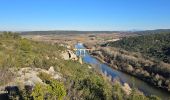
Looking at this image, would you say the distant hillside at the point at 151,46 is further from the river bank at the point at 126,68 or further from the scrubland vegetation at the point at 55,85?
the scrubland vegetation at the point at 55,85

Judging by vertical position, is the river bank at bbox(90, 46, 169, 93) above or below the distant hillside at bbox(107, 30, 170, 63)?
below

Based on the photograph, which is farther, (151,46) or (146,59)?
(151,46)

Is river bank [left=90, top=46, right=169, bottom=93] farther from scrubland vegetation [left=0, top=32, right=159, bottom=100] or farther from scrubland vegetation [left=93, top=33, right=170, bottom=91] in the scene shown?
scrubland vegetation [left=0, top=32, right=159, bottom=100]

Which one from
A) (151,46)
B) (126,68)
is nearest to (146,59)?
(126,68)

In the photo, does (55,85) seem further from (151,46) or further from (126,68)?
(151,46)

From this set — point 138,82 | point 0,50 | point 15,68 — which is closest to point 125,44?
point 138,82

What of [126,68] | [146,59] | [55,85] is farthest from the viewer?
[146,59]

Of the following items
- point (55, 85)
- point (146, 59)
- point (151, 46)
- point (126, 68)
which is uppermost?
point (55, 85)

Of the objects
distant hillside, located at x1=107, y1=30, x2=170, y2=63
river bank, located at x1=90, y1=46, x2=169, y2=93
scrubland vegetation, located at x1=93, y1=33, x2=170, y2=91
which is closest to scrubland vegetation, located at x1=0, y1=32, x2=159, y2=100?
river bank, located at x1=90, y1=46, x2=169, y2=93

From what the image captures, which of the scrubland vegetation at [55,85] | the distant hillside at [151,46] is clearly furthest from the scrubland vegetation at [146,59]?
the scrubland vegetation at [55,85]

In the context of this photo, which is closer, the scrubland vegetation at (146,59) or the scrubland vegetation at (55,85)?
the scrubland vegetation at (55,85)

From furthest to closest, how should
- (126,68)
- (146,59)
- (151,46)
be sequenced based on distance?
(151,46)
(146,59)
(126,68)

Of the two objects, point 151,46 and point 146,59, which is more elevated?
point 151,46
